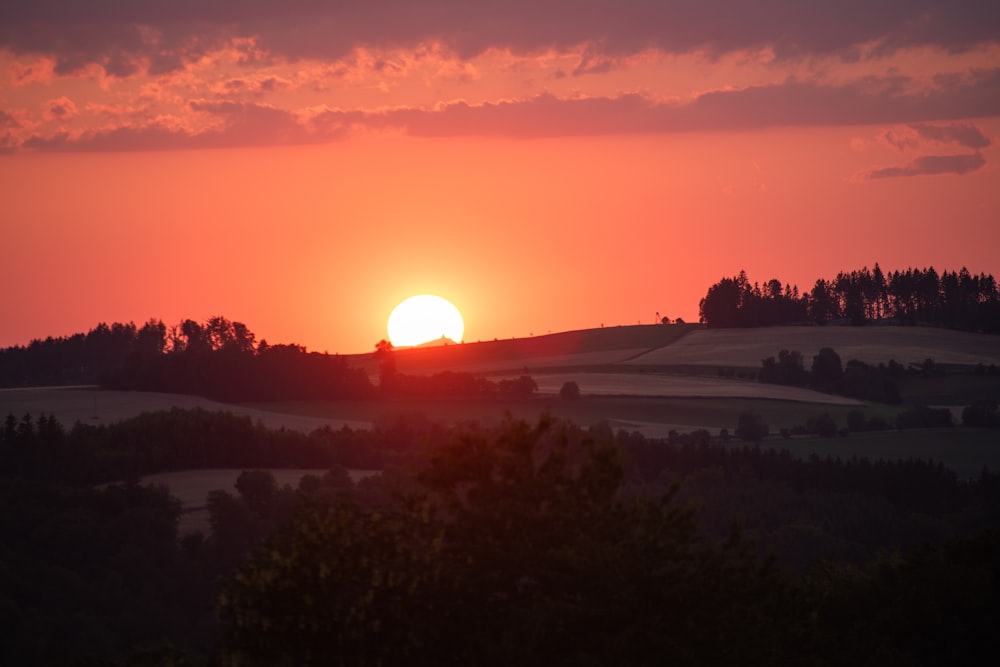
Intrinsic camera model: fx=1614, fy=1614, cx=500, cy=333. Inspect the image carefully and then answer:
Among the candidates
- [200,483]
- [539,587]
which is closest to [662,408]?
[200,483]

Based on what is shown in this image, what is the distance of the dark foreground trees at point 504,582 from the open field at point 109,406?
114 m

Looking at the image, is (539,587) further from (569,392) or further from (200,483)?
(569,392)

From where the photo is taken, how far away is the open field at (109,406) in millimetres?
155250

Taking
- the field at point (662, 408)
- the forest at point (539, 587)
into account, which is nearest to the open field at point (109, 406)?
the field at point (662, 408)

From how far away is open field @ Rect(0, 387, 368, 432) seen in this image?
15525 cm

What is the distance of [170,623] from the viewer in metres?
99.2

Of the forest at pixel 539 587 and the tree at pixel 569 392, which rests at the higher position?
the tree at pixel 569 392

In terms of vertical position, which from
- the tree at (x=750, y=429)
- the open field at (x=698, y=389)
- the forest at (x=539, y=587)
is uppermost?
the open field at (x=698, y=389)

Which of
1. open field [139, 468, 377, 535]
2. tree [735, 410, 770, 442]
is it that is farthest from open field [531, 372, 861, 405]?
open field [139, 468, 377, 535]

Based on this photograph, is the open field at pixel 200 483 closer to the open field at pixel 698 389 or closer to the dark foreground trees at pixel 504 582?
the open field at pixel 698 389

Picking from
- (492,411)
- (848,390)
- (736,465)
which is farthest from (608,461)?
(848,390)

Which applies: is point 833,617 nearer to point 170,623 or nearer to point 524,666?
point 524,666

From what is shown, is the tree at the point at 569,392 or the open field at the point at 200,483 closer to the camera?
the open field at the point at 200,483

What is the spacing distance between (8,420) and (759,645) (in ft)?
379
